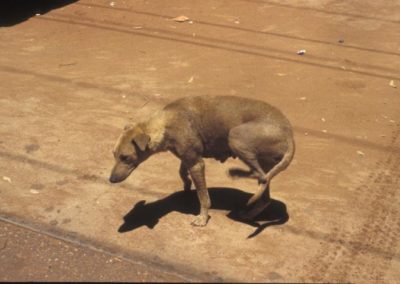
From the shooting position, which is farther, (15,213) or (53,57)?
(53,57)

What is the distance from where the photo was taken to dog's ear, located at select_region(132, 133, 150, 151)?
16.4 ft

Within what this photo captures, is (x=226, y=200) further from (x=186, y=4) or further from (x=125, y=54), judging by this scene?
(x=186, y=4)

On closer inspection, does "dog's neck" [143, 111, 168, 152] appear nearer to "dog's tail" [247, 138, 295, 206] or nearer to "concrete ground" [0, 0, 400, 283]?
"concrete ground" [0, 0, 400, 283]

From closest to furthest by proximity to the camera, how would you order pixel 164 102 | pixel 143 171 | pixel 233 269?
1. pixel 233 269
2. pixel 143 171
3. pixel 164 102

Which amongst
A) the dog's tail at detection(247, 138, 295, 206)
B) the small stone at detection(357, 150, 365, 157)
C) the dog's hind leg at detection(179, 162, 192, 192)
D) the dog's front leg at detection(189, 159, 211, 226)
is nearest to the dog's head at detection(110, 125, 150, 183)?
the dog's front leg at detection(189, 159, 211, 226)

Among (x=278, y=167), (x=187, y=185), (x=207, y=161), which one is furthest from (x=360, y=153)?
(x=187, y=185)

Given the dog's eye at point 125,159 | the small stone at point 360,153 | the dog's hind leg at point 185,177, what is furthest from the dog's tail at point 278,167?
the small stone at point 360,153

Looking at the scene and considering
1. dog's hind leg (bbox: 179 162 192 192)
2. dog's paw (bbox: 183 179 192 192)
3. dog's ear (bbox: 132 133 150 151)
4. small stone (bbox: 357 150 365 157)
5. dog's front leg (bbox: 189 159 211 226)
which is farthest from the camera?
small stone (bbox: 357 150 365 157)

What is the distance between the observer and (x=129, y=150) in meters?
5.09

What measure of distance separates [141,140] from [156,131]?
229 millimetres

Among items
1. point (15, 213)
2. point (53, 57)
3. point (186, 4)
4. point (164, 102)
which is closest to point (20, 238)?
point (15, 213)

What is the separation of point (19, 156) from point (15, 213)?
1168mm

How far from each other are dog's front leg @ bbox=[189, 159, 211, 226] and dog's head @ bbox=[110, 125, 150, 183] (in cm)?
49

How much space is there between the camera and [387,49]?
1014 centimetres
